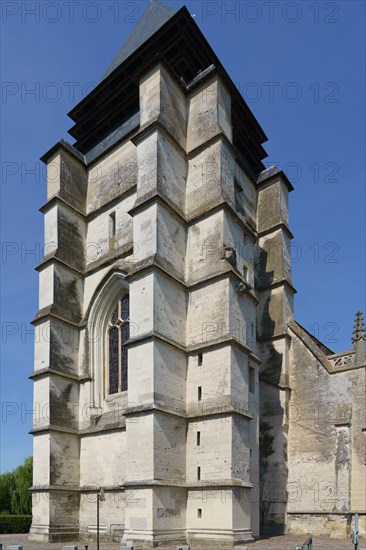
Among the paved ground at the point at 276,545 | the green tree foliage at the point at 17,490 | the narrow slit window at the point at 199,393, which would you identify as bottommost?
the green tree foliage at the point at 17,490

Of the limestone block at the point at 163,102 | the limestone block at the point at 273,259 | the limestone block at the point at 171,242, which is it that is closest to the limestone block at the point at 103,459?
the limestone block at the point at 171,242

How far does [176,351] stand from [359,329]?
281 inches

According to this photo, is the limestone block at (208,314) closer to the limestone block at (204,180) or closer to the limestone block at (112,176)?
the limestone block at (204,180)

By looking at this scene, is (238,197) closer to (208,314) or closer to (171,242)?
(171,242)

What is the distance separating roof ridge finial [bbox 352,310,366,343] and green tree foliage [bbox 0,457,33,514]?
22.1m

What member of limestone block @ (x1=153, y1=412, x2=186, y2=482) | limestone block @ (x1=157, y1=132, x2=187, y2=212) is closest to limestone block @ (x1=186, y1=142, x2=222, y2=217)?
limestone block @ (x1=157, y1=132, x2=187, y2=212)

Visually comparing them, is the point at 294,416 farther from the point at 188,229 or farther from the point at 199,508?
the point at 188,229

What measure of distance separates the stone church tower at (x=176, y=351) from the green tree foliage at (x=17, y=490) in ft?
52.3

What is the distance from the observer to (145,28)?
22781mm

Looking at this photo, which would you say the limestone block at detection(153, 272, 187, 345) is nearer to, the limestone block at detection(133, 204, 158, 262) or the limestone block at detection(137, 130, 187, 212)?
the limestone block at detection(133, 204, 158, 262)

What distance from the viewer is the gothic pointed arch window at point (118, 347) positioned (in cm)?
1692

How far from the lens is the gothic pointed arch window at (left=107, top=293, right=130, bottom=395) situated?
16.9 meters

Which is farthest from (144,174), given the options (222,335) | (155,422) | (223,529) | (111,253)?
(223,529)

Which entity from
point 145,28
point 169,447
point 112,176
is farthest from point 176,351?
point 145,28
